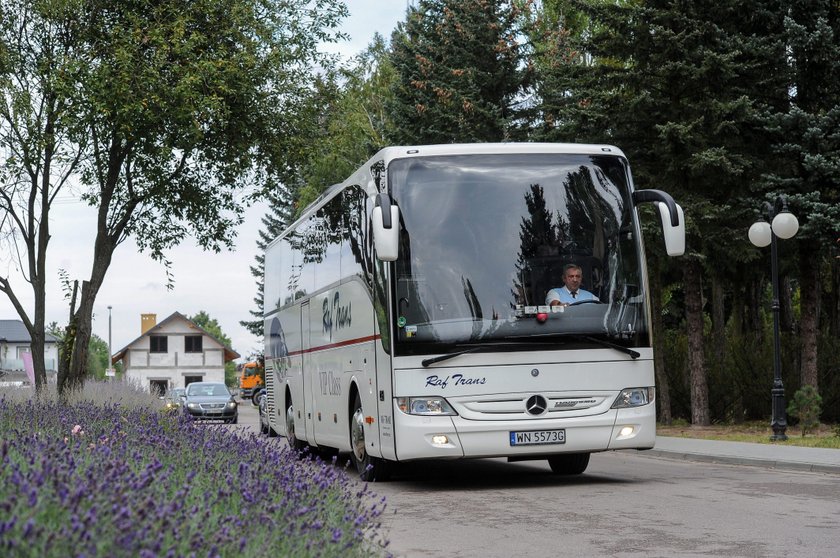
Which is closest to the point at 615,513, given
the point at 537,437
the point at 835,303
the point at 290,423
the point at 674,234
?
the point at 537,437

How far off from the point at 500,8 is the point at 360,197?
21912 millimetres

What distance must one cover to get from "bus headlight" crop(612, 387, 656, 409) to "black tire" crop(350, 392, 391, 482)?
9.66ft

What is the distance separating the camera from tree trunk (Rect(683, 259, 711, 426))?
27.8 m

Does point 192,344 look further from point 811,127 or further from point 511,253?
point 511,253

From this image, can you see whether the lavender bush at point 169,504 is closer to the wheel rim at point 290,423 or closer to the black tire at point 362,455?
the black tire at point 362,455

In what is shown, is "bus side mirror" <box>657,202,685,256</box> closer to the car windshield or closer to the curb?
the curb

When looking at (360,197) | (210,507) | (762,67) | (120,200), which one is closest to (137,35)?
(120,200)

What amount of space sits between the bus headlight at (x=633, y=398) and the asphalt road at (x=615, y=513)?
88 centimetres

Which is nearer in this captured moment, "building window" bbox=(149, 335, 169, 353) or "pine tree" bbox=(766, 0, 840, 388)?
"pine tree" bbox=(766, 0, 840, 388)

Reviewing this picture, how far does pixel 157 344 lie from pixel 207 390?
7187 cm

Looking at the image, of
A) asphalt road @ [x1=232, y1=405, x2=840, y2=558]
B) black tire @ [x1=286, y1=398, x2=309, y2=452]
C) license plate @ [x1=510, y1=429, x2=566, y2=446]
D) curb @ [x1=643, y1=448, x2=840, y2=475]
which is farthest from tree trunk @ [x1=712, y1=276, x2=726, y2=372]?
license plate @ [x1=510, y1=429, x2=566, y2=446]

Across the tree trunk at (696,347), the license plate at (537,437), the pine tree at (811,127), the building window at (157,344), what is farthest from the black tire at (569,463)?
the building window at (157,344)

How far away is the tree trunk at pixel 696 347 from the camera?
27.8m

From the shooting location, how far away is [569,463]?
51.8ft
